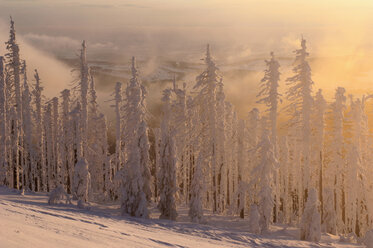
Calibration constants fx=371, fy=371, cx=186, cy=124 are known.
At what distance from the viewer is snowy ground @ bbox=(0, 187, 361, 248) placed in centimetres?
924

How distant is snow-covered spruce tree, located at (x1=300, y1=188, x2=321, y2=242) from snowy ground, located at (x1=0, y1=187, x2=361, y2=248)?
28.8 inches

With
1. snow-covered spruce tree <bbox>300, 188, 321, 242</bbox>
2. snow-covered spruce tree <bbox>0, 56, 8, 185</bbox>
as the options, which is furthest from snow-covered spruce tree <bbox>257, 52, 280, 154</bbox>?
snow-covered spruce tree <bbox>0, 56, 8, 185</bbox>

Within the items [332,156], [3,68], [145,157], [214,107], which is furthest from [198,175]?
[3,68]

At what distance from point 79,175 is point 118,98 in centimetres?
1601

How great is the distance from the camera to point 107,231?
13.7 m

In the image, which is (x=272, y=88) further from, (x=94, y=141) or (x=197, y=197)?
(x=94, y=141)

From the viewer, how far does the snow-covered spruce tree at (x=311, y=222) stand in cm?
2477

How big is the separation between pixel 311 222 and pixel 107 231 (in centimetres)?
1604

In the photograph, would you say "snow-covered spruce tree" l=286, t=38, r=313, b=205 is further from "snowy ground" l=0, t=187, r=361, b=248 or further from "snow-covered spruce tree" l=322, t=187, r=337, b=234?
"snowy ground" l=0, t=187, r=361, b=248

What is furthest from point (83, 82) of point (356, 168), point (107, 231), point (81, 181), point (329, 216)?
point (356, 168)

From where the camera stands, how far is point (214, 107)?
103ft

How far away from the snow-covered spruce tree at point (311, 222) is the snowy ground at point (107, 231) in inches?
28.8

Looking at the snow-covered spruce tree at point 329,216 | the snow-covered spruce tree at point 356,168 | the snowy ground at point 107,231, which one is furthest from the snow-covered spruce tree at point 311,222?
the snow-covered spruce tree at point 356,168

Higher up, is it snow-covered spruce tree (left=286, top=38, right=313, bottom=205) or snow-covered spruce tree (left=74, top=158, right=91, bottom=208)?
snow-covered spruce tree (left=286, top=38, right=313, bottom=205)
